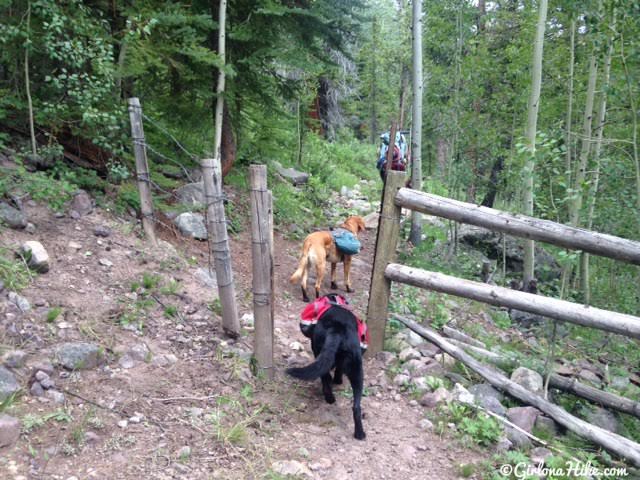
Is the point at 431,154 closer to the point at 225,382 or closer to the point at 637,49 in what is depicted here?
the point at 637,49

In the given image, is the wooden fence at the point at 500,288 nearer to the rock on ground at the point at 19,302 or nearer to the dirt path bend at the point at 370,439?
the dirt path bend at the point at 370,439

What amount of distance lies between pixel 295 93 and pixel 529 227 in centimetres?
661

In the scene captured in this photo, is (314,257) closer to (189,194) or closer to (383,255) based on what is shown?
(383,255)

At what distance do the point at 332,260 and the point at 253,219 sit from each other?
3541mm

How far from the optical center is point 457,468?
12.3ft

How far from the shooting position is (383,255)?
5.15 m

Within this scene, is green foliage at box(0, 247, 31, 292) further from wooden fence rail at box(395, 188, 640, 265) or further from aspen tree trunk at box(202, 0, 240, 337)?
wooden fence rail at box(395, 188, 640, 265)

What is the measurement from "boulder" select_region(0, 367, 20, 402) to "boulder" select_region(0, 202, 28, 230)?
7.11ft

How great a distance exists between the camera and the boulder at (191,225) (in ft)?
24.3

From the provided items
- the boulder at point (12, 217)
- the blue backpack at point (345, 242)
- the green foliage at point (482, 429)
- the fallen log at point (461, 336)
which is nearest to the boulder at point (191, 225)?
the blue backpack at point (345, 242)

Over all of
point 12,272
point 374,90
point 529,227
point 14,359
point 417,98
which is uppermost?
point 374,90

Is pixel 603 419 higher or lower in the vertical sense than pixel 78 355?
lower

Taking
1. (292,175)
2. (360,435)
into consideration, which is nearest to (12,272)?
(360,435)

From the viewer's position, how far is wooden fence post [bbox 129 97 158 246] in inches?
220
